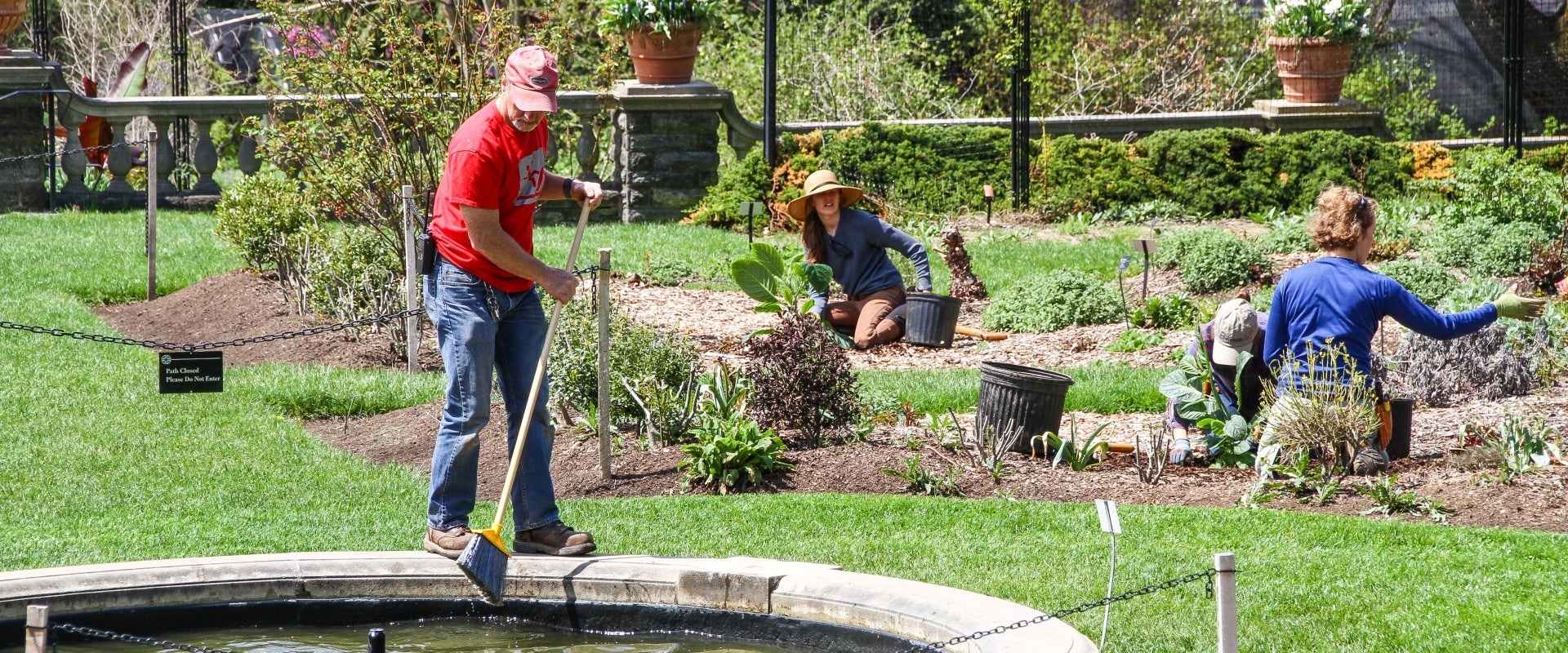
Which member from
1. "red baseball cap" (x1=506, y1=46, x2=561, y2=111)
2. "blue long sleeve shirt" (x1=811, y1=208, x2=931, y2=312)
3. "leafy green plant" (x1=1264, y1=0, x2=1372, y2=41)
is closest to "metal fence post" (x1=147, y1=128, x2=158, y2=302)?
"blue long sleeve shirt" (x1=811, y1=208, x2=931, y2=312)

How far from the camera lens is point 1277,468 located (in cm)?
638

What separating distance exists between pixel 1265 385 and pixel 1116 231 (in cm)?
830

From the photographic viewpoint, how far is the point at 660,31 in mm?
15078

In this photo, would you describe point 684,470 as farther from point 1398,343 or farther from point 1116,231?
point 1116,231

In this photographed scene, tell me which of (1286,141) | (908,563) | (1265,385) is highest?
(1286,141)

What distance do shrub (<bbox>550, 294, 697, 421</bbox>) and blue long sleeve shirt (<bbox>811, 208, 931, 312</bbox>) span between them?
A: 274 cm

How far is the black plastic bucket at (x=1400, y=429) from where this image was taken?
6.67 metres

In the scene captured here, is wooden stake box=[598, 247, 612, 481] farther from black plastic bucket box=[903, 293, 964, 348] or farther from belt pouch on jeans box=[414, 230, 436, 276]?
black plastic bucket box=[903, 293, 964, 348]

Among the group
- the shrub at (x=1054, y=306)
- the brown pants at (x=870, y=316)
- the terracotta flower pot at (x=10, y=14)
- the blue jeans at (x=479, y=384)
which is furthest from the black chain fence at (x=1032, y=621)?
the terracotta flower pot at (x=10, y=14)

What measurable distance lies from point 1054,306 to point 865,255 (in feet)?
4.73

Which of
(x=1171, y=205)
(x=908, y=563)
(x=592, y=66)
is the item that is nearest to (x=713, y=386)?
(x=908, y=563)

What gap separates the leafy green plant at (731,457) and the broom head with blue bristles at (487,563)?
1.89m

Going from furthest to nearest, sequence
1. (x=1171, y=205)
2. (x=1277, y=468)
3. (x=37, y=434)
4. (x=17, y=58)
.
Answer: (x=1171, y=205) < (x=17, y=58) < (x=37, y=434) < (x=1277, y=468)

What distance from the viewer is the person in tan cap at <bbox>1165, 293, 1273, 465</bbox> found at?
684 centimetres
